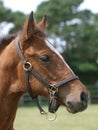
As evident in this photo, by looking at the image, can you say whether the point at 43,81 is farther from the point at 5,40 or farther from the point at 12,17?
the point at 12,17

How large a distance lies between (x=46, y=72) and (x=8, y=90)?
1.38 ft

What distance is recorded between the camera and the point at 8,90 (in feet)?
13.9

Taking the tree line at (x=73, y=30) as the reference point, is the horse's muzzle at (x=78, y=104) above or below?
above

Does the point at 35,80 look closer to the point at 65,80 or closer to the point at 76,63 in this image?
the point at 65,80

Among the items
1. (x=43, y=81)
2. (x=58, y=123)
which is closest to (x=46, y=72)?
(x=43, y=81)

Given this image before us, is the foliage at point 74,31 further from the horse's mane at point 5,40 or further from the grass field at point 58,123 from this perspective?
the horse's mane at point 5,40

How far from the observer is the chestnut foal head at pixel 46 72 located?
400 centimetres

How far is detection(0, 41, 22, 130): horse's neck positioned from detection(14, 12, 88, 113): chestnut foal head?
0.25ft

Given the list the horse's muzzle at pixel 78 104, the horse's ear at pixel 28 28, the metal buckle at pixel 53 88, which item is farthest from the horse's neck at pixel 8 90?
the horse's muzzle at pixel 78 104

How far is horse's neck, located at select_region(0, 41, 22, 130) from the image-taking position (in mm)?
4180

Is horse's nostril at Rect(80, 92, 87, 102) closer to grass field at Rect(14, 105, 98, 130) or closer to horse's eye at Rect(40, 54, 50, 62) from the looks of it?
horse's eye at Rect(40, 54, 50, 62)

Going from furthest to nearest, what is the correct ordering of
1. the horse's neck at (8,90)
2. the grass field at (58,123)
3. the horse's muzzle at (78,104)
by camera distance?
the grass field at (58,123) < the horse's neck at (8,90) < the horse's muzzle at (78,104)

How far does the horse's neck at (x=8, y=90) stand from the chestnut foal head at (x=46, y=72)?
3.0 inches

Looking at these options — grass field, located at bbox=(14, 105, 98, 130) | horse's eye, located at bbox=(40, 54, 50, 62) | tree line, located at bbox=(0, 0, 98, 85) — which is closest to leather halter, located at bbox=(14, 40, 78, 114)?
horse's eye, located at bbox=(40, 54, 50, 62)
